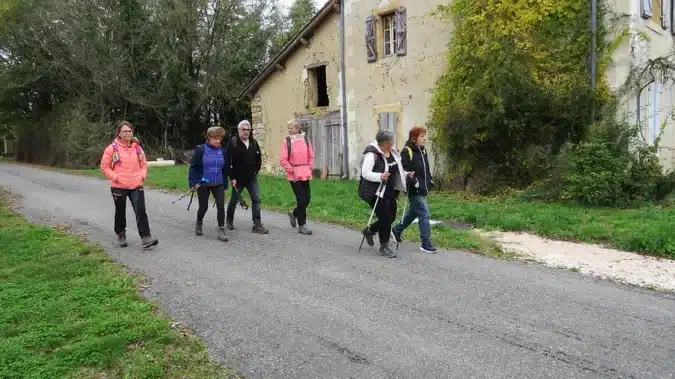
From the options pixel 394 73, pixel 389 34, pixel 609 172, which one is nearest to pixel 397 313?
pixel 609 172

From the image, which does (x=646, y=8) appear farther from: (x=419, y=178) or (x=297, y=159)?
(x=297, y=159)

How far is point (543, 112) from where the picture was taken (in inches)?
450

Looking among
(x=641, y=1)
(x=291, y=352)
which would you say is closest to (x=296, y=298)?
(x=291, y=352)

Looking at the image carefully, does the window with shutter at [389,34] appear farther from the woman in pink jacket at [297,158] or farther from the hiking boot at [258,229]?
the hiking boot at [258,229]

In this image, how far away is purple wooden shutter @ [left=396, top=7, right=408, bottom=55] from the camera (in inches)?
580

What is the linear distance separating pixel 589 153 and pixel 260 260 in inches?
289

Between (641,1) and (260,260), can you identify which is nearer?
(260,260)

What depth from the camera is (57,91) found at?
94.8 feet

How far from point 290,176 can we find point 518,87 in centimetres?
613

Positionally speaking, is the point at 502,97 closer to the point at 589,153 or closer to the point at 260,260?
the point at 589,153

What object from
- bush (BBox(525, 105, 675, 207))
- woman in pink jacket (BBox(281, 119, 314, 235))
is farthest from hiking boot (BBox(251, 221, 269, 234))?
bush (BBox(525, 105, 675, 207))

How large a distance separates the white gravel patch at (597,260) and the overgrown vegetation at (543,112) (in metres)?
3.10

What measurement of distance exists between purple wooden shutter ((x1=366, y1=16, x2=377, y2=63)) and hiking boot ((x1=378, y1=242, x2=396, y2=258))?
10012mm

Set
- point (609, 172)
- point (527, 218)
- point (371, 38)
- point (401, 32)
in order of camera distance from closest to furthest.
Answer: point (527, 218), point (609, 172), point (401, 32), point (371, 38)
